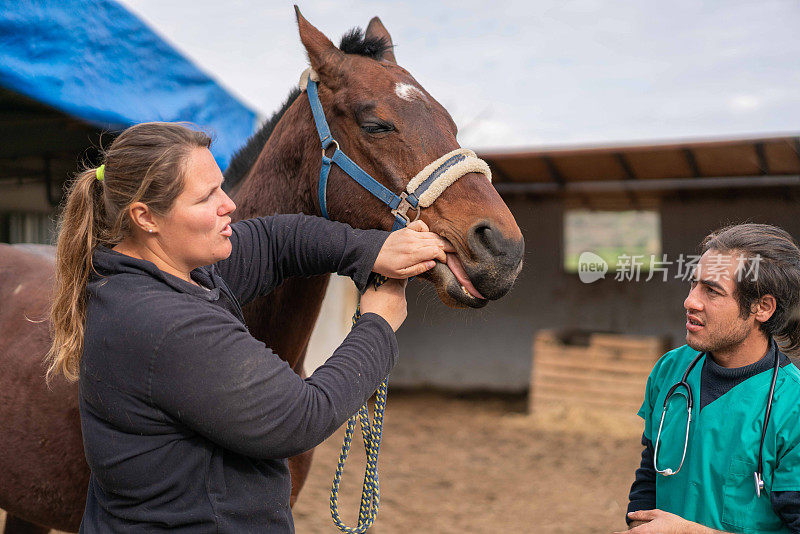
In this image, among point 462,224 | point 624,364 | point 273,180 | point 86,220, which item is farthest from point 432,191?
point 624,364

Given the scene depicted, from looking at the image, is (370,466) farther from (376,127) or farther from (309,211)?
(376,127)

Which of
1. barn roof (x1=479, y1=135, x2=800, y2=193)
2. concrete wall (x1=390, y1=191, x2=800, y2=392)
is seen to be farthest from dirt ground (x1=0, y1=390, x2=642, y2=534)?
barn roof (x1=479, y1=135, x2=800, y2=193)

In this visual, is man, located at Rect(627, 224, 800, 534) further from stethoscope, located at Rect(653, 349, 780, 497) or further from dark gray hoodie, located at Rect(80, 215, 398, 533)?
dark gray hoodie, located at Rect(80, 215, 398, 533)

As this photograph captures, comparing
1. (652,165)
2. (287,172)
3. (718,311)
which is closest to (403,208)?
(287,172)

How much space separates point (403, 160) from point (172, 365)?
864mm

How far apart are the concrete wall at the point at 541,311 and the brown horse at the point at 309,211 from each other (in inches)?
264

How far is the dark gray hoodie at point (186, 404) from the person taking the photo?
107 cm

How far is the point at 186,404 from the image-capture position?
1067 mm

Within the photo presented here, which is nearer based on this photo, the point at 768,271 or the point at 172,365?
the point at 172,365

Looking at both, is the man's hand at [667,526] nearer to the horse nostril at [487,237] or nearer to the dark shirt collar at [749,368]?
the dark shirt collar at [749,368]

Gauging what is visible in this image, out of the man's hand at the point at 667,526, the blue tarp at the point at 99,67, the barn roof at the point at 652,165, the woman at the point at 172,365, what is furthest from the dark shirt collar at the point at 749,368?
the barn roof at the point at 652,165

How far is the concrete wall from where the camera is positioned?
8781 millimetres

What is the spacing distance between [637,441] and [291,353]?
6.21 meters

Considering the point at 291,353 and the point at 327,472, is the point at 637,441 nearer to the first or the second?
the point at 327,472
